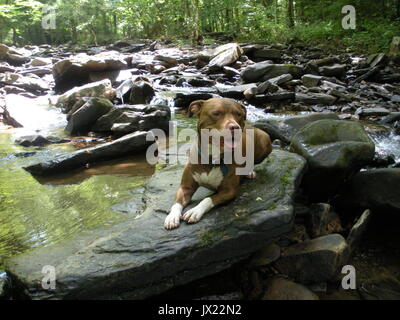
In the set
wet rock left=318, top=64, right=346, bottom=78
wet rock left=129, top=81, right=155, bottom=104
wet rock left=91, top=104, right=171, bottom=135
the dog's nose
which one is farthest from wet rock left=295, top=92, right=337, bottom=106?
the dog's nose

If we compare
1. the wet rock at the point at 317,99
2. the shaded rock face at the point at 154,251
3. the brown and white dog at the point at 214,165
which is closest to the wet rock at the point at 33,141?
the shaded rock face at the point at 154,251

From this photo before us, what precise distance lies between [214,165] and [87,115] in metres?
6.00

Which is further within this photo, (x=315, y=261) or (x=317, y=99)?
(x=317, y=99)

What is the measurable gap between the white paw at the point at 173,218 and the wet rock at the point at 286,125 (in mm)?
3779

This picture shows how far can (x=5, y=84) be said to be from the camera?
46.9 ft

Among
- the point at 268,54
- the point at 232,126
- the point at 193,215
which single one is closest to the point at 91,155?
the point at 193,215

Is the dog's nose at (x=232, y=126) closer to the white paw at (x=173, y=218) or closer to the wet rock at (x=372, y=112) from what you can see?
the white paw at (x=173, y=218)

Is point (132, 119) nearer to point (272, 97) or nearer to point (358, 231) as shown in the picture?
point (272, 97)

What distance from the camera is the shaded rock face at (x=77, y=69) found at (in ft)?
46.2

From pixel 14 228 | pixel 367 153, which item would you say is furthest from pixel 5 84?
pixel 367 153

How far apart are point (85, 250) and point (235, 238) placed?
4.43 feet

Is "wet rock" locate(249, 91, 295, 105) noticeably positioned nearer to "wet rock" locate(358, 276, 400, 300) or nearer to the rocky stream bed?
the rocky stream bed

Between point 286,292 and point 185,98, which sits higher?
point 185,98

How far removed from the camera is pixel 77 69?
14141 mm
